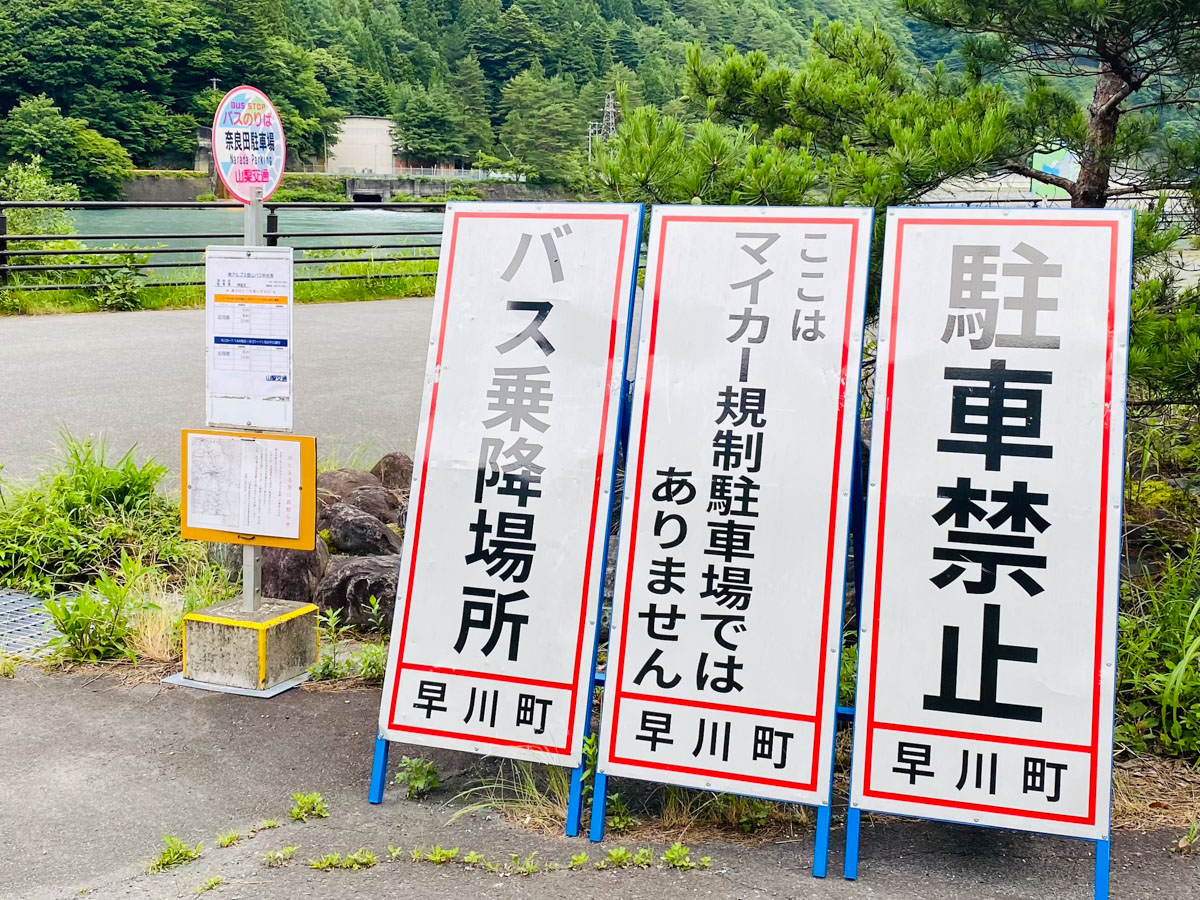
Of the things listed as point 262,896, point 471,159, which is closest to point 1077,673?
point 262,896

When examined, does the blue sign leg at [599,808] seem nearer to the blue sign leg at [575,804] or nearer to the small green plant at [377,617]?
the blue sign leg at [575,804]

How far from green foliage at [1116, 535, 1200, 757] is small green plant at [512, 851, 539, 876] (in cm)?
204

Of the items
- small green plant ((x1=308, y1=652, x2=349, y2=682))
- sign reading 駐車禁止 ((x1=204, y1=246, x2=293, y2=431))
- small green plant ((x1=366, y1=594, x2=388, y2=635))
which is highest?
sign reading 駐車禁止 ((x1=204, y1=246, x2=293, y2=431))

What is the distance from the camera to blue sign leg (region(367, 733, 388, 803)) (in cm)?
354

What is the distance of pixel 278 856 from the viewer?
10.4ft

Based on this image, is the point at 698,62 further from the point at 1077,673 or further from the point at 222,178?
the point at 1077,673

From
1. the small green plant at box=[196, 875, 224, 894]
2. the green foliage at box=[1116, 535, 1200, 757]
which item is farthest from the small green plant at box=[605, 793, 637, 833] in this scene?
the green foliage at box=[1116, 535, 1200, 757]

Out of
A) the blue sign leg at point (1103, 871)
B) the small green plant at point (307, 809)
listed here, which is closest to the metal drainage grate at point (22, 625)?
the small green plant at point (307, 809)

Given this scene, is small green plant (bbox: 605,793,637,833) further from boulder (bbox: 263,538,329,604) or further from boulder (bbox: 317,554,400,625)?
boulder (bbox: 263,538,329,604)

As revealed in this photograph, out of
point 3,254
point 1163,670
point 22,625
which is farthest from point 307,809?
point 3,254

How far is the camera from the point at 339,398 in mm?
10008

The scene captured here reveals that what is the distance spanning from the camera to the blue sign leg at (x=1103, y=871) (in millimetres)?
2938

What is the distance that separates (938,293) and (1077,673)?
3.65ft

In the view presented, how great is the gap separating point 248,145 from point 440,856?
298 centimetres
